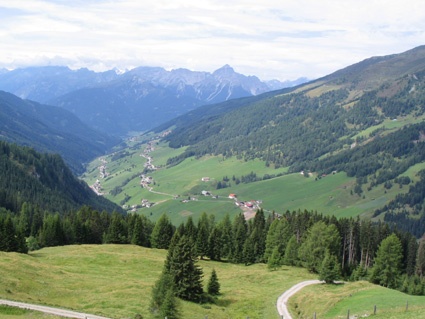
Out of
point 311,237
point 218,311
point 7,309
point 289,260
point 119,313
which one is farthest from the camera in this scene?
point 289,260

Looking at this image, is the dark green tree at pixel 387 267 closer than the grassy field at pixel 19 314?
No

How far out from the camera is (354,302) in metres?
61.6

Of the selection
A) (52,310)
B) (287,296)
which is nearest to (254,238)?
(287,296)

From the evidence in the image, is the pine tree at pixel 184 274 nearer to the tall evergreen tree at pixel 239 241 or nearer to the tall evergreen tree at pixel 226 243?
the tall evergreen tree at pixel 239 241

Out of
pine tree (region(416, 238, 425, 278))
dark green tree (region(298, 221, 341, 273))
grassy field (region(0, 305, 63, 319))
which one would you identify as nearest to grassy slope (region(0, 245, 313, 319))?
dark green tree (region(298, 221, 341, 273))

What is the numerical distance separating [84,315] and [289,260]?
74857mm

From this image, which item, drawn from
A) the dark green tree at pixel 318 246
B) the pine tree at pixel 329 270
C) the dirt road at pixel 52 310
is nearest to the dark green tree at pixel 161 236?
the dark green tree at pixel 318 246

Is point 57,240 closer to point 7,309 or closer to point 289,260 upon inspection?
point 289,260

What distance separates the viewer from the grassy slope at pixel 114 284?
6106 centimetres

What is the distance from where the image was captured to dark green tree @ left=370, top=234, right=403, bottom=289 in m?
104

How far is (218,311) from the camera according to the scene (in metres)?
66.4

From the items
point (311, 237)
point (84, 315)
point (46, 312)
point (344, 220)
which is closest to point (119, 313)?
point (84, 315)

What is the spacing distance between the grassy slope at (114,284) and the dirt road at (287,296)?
119 cm

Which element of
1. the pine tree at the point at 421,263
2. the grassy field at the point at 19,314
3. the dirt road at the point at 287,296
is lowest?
the pine tree at the point at 421,263
